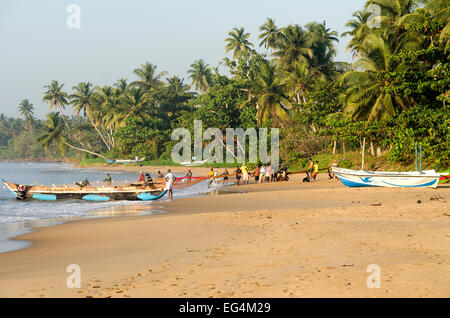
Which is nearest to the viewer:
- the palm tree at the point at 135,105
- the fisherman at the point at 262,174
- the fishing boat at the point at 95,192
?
the fishing boat at the point at 95,192

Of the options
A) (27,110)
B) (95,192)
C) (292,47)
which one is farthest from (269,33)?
(27,110)

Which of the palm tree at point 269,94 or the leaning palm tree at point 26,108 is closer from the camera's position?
the palm tree at point 269,94

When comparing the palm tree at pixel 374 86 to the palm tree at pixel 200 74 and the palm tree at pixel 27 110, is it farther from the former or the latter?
the palm tree at pixel 27 110

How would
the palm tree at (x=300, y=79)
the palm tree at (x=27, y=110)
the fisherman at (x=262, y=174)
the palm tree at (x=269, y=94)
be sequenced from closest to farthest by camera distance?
the fisherman at (x=262, y=174), the palm tree at (x=300, y=79), the palm tree at (x=269, y=94), the palm tree at (x=27, y=110)

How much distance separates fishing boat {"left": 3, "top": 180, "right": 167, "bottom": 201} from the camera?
2452cm

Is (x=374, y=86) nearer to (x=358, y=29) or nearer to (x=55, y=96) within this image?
(x=358, y=29)

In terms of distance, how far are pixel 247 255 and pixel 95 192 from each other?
60.9ft

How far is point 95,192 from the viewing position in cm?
2539

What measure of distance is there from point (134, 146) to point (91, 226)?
63.9 metres

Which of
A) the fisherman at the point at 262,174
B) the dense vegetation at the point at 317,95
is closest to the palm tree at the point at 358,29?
the dense vegetation at the point at 317,95

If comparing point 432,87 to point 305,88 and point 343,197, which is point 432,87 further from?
point 305,88

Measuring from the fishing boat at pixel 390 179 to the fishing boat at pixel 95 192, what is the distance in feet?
32.8

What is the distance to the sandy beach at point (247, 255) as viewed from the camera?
6367 millimetres

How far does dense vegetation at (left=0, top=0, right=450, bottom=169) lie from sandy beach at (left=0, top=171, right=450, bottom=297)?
43.8ft
